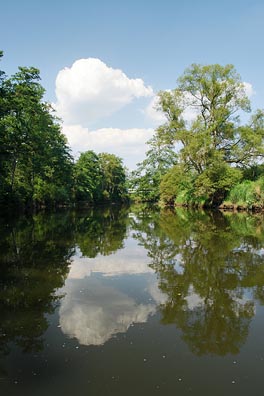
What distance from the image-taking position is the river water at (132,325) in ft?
12.0

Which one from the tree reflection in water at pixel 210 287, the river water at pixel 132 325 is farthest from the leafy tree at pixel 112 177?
the river water at pixel 132 325

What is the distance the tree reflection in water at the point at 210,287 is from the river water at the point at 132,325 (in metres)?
0.02

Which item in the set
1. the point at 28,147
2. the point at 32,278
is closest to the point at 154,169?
the point at 28,147

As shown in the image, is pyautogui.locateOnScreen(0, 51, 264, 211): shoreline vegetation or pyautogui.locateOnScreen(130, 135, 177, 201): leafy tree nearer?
pyautogui.locateOnScreen(0, 51, 264, 211): shoreline vegetation

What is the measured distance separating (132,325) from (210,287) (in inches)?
108

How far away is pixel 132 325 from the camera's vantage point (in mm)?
5344

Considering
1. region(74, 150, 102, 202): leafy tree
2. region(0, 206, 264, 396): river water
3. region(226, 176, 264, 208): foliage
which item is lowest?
region(0, 206, 264, 396): river water

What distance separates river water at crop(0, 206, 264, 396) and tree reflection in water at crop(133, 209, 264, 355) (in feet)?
0.08

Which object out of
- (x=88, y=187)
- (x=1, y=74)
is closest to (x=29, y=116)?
(x=1, y=74)

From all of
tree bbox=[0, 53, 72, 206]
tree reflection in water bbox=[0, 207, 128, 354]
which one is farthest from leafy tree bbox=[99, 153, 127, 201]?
tree reflection in water bbox=[0, 207, 128, 354]

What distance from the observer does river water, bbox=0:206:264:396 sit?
3.65 metres

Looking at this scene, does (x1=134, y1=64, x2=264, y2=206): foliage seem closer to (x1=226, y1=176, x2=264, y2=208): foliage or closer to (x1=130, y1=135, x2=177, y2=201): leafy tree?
(x1=226, y1=176, x2=264, y2=208): foliage

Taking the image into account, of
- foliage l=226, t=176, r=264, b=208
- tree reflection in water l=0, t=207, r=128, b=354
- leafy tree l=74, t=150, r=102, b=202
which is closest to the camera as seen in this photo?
tree reflection in water l=0, t=207, r=128, b=354

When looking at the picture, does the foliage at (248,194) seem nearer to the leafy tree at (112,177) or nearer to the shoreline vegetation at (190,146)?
the shoreline vegetation at (190,146)
